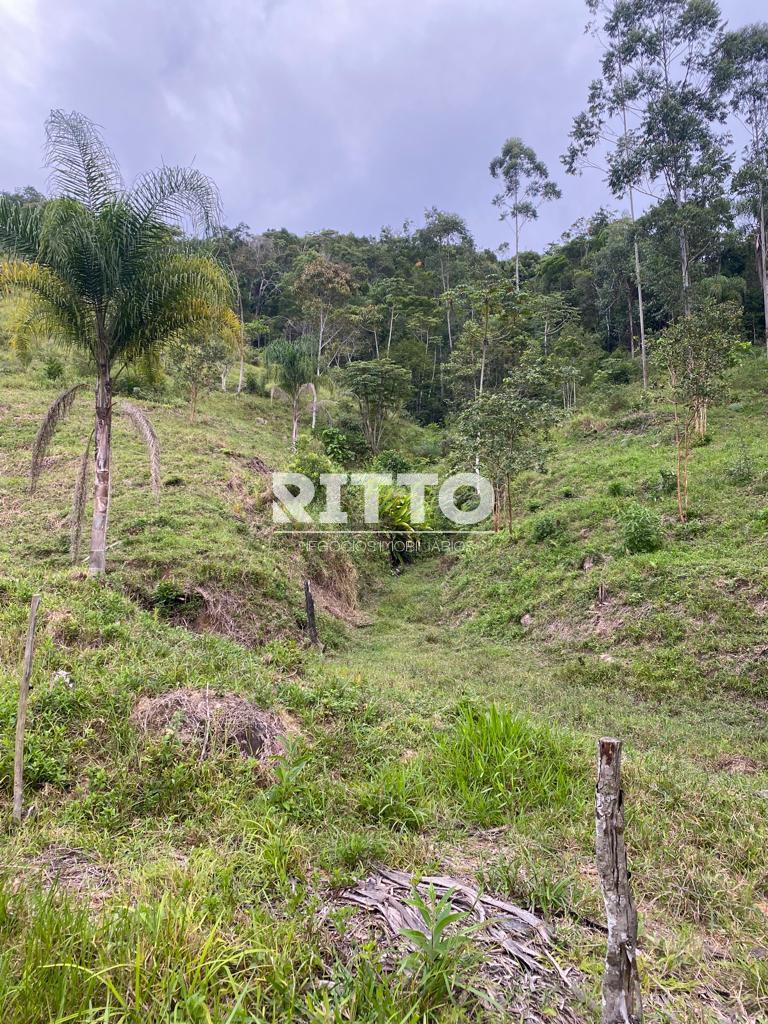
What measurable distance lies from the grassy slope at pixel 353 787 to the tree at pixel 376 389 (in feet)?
44.1

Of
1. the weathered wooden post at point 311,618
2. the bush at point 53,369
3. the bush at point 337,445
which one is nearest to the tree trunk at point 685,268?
the bush at point 337,445

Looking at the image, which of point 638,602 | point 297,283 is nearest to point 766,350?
point 638,602

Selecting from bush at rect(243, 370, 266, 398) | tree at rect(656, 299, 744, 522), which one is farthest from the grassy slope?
bush at rect(243, 370, 266, 398)

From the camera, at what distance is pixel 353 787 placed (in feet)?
10.8

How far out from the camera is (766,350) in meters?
19.0

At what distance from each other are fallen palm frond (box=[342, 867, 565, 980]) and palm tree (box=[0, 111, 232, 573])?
5.80 m

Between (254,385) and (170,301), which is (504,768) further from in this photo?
(254,385)

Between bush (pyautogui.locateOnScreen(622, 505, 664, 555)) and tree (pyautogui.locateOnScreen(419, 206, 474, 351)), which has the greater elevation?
tree (pyautogui.locateOnScreen(419, 206, 474, 351))

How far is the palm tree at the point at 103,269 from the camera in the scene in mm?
6184

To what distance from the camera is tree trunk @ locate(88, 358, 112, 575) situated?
22.1ft

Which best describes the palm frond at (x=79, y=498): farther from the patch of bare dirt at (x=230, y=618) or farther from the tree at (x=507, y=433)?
the tree at (x=507, y=433)

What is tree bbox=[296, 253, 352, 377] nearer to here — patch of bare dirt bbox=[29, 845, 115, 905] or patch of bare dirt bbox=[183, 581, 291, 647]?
patch of bare dirt bbox=[183, 581, 291, 647]

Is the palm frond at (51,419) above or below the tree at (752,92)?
below

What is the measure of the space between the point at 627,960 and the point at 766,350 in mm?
23116
